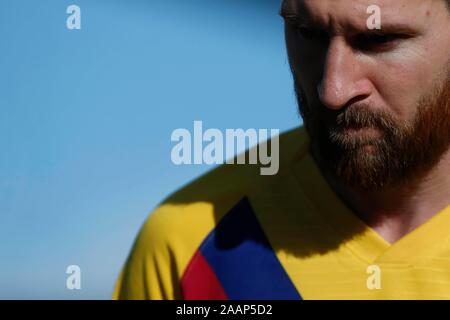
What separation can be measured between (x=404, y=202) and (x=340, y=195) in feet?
0.33

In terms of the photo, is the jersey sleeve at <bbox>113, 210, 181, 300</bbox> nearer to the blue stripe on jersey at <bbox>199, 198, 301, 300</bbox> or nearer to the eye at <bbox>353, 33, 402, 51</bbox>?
the blue stripe on jersey at <bbox>199, 198, 301, 300</bbox>

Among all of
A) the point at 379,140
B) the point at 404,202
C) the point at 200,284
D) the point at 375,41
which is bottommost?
the point at 200,284

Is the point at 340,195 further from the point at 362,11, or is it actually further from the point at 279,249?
the point at 362,11

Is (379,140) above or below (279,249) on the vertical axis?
above

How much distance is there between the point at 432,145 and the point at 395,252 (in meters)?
0.17

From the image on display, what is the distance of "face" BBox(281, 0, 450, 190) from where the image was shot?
1.20 meters

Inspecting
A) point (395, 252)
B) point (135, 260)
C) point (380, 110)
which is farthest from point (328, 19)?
point (135, 260)

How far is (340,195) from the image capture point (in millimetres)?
1361

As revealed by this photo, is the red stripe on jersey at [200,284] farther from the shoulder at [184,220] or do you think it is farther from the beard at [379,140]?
the beard at [379,140]

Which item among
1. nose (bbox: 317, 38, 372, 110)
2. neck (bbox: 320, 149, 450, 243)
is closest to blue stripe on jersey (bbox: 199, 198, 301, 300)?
neck (bbox: 320, 149, 450, 243)

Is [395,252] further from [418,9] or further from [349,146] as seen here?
[418,9]

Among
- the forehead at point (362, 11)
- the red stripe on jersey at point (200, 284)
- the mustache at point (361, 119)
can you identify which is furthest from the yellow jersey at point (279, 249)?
the forehead at point (362, 11)

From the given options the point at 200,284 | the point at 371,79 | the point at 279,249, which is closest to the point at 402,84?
the point at 371,79

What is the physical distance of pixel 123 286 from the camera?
1380 millimetres
